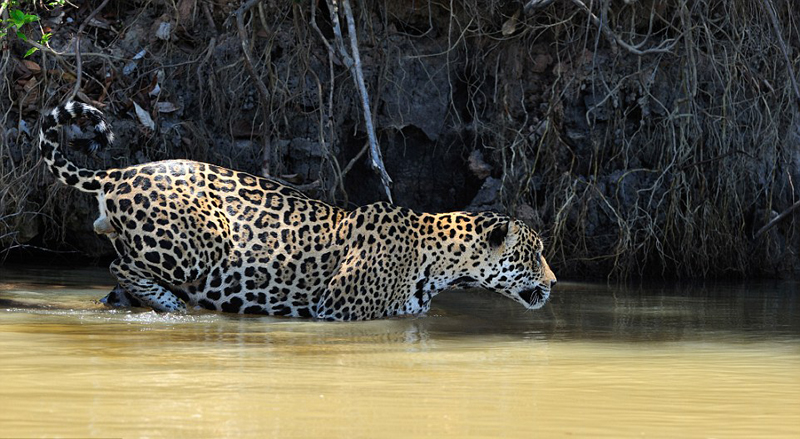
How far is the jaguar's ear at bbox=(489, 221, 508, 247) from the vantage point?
670 centimetres

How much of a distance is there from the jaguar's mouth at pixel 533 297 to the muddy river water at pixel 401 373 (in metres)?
0.09

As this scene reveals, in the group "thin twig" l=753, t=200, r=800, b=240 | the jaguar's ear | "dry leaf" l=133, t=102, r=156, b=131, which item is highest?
"dry leaf" l=133, t=102, r=156, b=131

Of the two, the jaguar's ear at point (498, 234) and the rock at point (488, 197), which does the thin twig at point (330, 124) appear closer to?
the rock at point (488, 197)

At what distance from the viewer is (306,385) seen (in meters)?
3.93

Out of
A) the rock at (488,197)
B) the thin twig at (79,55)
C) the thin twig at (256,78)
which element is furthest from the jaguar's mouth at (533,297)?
the thin twig at (79,55)

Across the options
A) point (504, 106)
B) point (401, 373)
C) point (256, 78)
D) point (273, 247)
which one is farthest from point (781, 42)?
point (401, 373)

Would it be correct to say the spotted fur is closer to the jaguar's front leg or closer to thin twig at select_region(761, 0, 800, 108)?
the jaguar's front leg

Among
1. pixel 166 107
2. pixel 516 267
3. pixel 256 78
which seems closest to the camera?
pixel 516 267

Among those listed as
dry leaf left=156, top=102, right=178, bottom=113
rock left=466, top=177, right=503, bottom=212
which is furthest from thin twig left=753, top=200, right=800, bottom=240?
dry leaf left=156, top=102, right=178, bottom=113

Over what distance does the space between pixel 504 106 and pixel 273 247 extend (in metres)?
3.23

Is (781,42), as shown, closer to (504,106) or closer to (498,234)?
(504,106)

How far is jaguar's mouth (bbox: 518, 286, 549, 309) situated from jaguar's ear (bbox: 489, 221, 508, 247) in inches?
14.0

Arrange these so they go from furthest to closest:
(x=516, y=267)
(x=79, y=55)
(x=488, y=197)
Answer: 1. (x=488, y=197)
2. (x=79, y=55)
3. (x=516, y=267)

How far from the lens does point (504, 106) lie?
9.26m
